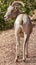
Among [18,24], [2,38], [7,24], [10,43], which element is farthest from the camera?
[7,24]

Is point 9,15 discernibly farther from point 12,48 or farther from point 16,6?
point 12,48

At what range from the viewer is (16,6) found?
6594 millimetres

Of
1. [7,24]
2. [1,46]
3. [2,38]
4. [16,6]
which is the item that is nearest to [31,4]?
[7,24]

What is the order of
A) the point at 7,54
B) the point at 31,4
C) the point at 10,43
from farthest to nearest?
1. the point at 31,4
2. the point at 10,43
3. the point at 7,54

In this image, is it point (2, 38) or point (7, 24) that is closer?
point (2, 38)

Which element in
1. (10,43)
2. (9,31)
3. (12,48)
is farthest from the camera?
(9,31)

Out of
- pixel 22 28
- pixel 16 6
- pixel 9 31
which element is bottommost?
pixel 9 31

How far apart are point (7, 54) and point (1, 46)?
808 mm

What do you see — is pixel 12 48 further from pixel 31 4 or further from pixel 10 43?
pixel 31 4

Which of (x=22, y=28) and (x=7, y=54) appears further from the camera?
(x=7, y=54)

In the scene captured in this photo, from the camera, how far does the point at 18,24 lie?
20.7ft

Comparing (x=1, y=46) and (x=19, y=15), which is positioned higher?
(x=19, y=15)

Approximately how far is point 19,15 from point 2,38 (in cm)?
257

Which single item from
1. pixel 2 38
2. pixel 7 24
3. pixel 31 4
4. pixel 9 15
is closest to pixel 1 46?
pixel 2 38
